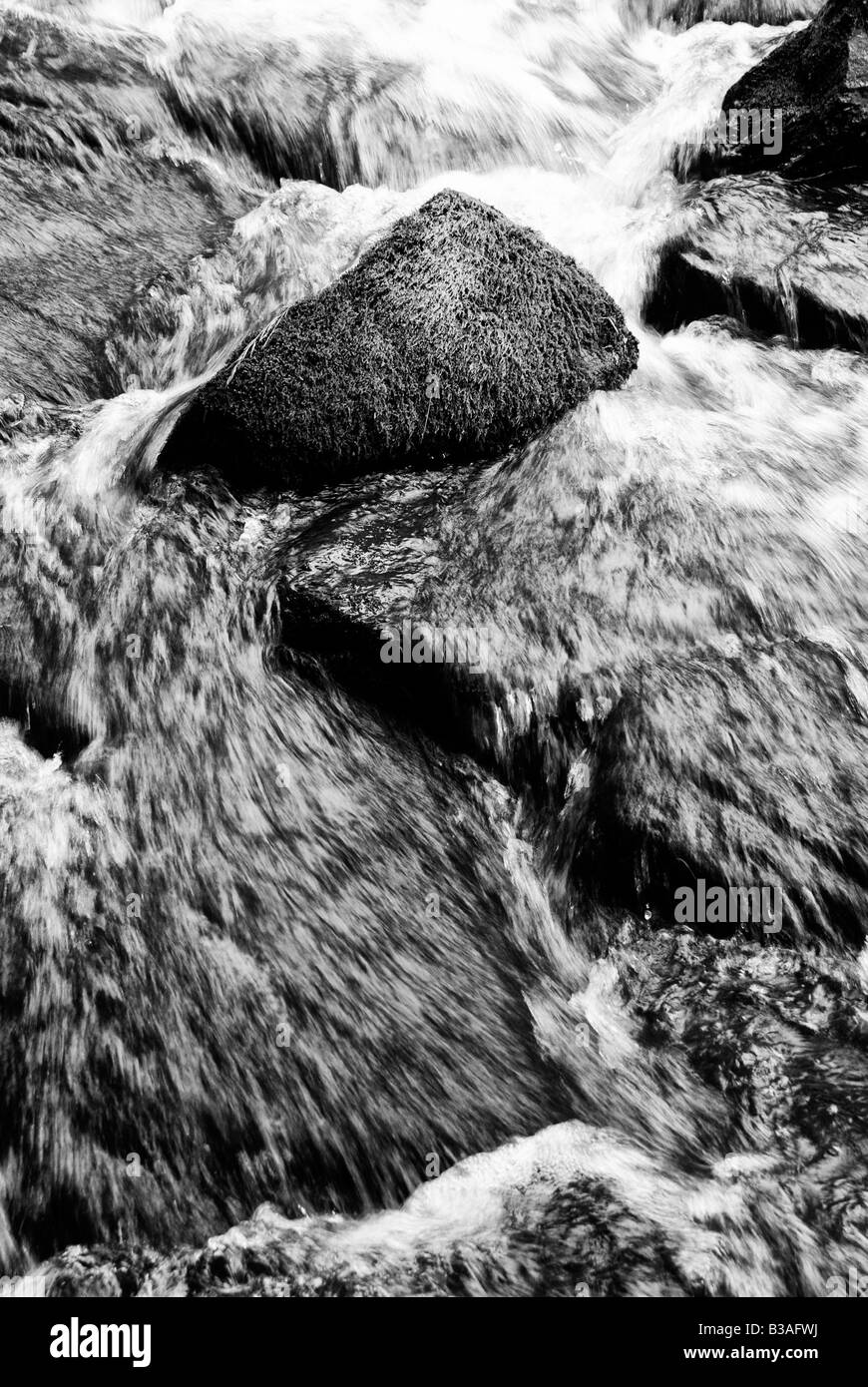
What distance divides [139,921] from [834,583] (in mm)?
3643

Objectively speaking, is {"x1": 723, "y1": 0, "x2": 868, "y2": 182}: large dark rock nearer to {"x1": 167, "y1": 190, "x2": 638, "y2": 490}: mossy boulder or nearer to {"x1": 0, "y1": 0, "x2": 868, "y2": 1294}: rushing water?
{"x1": 0, "y1": 0, "x2": 868, "y2": 1294}: rushing water

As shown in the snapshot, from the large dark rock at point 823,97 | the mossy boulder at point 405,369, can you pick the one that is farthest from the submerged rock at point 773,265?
the mossy boulder at point 405,369

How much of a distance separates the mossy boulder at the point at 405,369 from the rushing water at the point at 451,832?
224 mm

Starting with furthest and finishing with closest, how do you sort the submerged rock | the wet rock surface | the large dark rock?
the large dark rock → the submerged rock → the wet rock surface

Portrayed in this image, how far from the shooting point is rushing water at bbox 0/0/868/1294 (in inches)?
160

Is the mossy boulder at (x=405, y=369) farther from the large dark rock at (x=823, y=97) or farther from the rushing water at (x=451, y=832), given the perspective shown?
the large dark rock at (x=823, y=97)

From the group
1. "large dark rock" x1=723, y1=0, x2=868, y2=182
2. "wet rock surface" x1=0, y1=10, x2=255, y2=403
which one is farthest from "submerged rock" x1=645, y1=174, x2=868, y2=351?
"wet rock surface" x1=0, y1=10, x2=255, y2=403

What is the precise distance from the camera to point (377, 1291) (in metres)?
3.77

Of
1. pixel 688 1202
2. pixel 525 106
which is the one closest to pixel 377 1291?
pixel 688 1202

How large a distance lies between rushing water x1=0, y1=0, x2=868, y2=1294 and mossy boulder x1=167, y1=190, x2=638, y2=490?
22 centimetres

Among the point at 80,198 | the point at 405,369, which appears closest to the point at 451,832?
the point at 405,369

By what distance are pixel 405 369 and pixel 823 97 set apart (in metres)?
4.48

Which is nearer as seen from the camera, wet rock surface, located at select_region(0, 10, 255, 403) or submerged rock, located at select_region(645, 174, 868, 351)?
wet rock surface, located at select_region(0, 10, 255, 403)

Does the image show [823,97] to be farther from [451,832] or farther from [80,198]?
[451,832]
